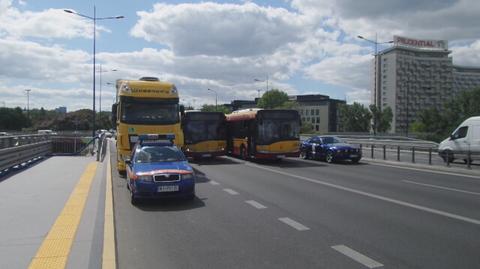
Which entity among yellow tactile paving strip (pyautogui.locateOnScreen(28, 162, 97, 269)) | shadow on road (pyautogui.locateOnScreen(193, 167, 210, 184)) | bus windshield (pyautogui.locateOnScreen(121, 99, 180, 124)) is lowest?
shadow on road (pyautogui.locateOnScreen(193, 167, 210, 184))

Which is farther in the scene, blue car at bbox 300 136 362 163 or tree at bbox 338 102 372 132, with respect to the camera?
tree at bbox 338 102 372 132

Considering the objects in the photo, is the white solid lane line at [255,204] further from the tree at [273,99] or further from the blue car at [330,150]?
the tree at [273,99]

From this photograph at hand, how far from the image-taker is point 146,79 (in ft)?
66.3

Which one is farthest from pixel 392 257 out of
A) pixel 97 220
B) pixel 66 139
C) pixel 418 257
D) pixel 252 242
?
pixel 66 139

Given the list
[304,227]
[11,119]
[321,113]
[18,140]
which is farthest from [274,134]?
[321,113]

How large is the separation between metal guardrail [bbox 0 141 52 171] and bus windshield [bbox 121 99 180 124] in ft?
13.5

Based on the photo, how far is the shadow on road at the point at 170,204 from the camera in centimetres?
1067

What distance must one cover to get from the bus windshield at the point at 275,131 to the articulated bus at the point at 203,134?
3457 mm

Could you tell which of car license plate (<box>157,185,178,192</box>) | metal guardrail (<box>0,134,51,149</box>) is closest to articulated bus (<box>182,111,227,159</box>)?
Result: metal guardrail (<box>0,134,51,149</box>)

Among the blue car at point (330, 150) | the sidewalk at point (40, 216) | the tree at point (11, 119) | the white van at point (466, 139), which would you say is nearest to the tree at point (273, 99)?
the tree at point (11, 119)

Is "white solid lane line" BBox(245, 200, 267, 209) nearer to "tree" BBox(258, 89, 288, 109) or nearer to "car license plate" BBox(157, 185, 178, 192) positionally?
"car license plate" BBox(157, 185, 178, 192)

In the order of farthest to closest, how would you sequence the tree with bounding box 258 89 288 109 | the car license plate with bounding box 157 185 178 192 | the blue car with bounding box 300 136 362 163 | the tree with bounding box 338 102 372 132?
1. the tree with bounding box 258 89 288 109
2. the tree with bounding box 338 102 372 132
3. the blue car with bounding box 300 136 362 163
4. the car license plate with bounding box 157 185 178 192

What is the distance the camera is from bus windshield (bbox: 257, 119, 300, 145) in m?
24.0

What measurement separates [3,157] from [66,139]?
1682 centimetres
